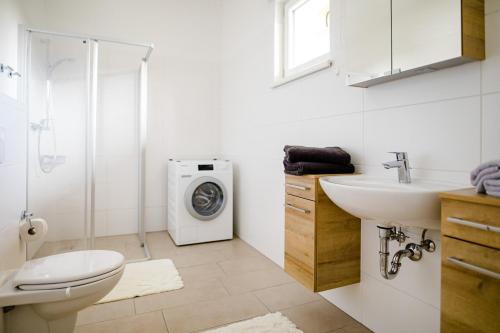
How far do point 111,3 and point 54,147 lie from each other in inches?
79.8

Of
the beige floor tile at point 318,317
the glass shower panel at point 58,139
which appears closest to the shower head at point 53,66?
the glass shower panel at point 58,139

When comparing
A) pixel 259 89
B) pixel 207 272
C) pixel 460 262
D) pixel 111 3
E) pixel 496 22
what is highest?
pixel 111 3

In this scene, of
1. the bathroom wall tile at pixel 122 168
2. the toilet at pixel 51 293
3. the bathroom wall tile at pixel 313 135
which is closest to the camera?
the toilet at pixel 51 293

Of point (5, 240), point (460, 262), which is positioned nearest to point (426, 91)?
point (460, 262)

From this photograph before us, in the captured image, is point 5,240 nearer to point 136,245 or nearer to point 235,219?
point 136,245

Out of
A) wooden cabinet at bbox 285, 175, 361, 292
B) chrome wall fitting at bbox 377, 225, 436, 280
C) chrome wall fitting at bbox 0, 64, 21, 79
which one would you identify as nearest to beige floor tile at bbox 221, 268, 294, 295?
wooden cabinet at bbox 285, 175, 361, 292

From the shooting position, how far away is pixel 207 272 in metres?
2.52

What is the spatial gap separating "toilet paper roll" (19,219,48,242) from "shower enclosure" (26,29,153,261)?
0.23 metres

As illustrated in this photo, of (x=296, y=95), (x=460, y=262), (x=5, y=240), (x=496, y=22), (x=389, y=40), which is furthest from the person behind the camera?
(x=296, y=95)

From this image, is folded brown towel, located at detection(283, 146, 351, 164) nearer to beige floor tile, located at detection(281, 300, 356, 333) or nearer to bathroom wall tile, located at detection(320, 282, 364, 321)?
bathroom wall tile, located at detection(320, 282, 364, 321)

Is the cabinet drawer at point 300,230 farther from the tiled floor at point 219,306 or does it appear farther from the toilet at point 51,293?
the toilet at point 51,293

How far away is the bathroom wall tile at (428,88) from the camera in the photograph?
1219 millimetres

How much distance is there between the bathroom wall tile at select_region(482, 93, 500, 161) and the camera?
1133 millimetres

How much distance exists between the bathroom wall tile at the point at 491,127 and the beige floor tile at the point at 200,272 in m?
1.93
